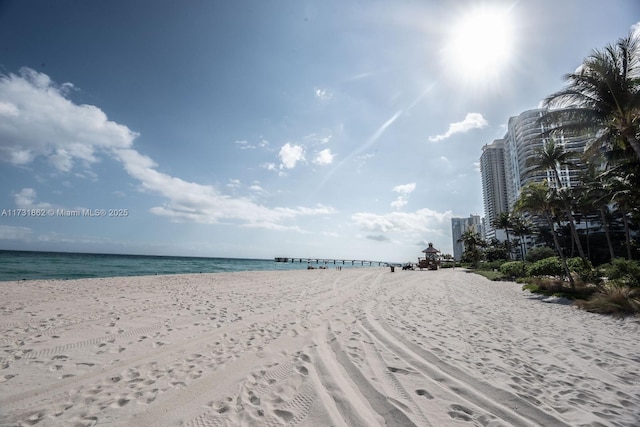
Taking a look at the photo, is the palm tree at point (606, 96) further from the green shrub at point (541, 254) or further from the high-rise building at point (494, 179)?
the high-rise building at point (494, 179)

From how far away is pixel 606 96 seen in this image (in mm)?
10383

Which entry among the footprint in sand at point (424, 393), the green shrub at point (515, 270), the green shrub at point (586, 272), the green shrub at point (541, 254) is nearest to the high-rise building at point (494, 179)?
the green shrub at point (541, 254)

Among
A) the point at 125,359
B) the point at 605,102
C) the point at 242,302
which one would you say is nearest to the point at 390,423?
the point at 125,359

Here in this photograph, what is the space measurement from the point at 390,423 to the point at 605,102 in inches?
585

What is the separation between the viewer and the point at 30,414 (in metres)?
2.66

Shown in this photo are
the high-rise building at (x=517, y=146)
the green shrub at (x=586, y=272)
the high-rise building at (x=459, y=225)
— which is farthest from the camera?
the high-rise building at (x=459, y=225)

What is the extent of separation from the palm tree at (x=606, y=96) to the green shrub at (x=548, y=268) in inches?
243

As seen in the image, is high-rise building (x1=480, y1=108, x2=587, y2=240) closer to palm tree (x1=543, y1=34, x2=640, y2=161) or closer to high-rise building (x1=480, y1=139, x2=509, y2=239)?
high-rise building (x1=480, y1=139, x2=509, y2=239)

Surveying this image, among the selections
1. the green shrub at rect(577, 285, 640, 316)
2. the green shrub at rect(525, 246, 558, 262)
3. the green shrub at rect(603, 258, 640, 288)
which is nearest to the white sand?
the green shrub at rect(577, 285, 640, 316)

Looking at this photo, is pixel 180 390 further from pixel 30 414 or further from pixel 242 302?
pixel 242 302

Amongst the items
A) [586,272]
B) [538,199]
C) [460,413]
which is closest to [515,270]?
[538,199]

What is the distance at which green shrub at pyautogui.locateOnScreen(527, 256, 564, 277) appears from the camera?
13.7 metres

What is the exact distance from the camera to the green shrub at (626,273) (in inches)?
363

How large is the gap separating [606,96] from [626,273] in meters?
7.07
